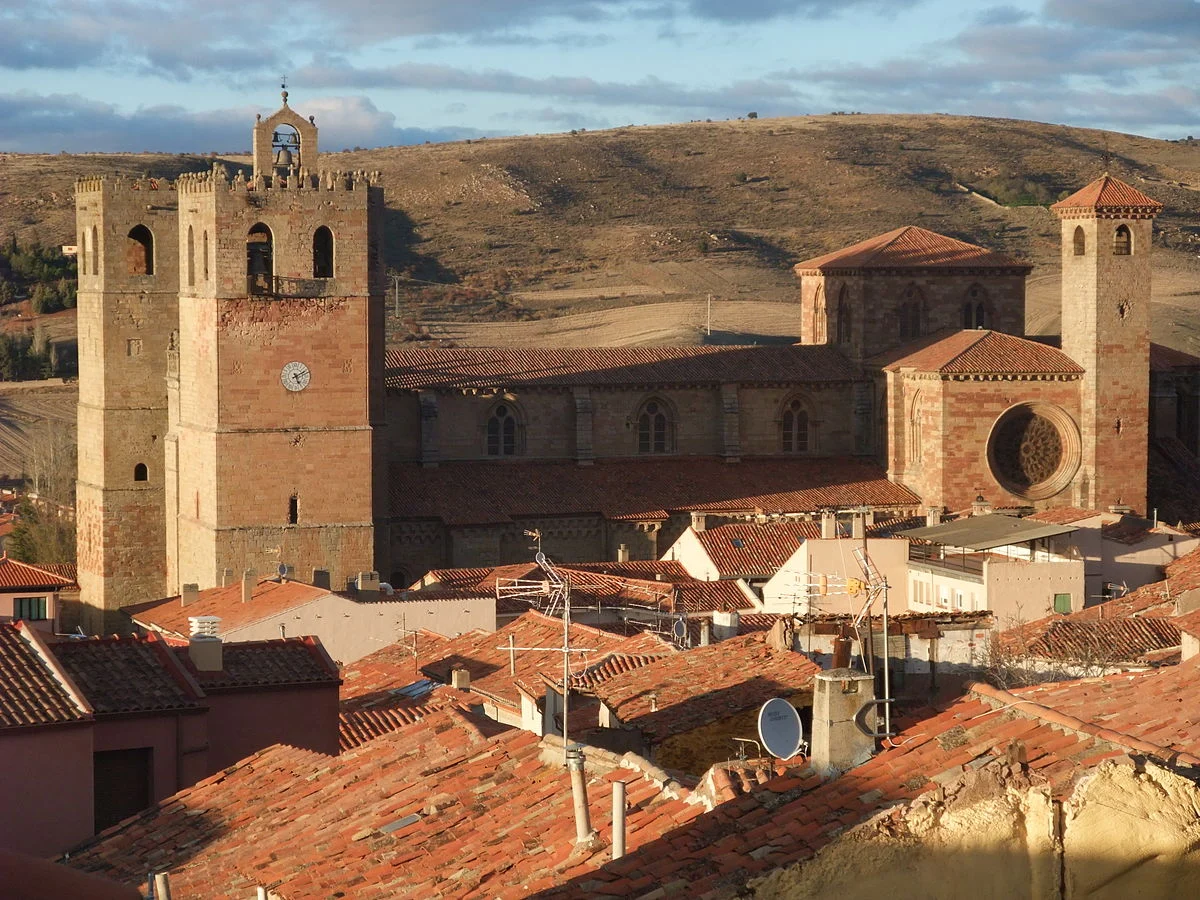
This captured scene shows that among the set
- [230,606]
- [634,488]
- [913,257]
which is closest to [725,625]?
[230,606]

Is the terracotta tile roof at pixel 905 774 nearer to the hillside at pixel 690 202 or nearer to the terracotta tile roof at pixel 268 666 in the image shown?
the terracotta tile roof at pixel 268 666

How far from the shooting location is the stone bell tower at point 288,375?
1836 inches

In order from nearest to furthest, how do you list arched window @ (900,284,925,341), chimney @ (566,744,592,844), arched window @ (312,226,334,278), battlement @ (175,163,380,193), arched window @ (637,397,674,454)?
chimney @ (566,744,592,844)
battlement @ (175,163,380,193)
arched window @ (312,226,334,278)
arched window @ (637,397,674,454)
arched window @ (900,284,925,341)

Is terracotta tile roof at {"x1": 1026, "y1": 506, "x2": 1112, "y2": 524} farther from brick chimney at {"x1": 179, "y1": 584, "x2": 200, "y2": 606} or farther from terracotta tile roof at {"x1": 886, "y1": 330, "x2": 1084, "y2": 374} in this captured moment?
brick chimney at {"x1": 179, "y1": 584, "x2": 200, "y2": 606}

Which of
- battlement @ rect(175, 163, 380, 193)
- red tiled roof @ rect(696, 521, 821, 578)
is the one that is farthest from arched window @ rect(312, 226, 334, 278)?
red tiled roof @ rect(696, 521, 821, 578)

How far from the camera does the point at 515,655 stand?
29812 millimetres

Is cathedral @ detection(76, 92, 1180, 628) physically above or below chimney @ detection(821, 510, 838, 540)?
above

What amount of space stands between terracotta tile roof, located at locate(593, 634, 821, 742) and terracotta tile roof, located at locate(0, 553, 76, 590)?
27560 millimetres

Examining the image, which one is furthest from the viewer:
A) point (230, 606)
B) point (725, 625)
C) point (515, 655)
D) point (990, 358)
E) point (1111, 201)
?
point (1111, 201)

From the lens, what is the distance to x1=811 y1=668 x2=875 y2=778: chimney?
11.5 m

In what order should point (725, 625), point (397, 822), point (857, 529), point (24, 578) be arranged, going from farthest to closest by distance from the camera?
point (24, 578)
point (857, 529)
point (725, 625)
point (397, 822)

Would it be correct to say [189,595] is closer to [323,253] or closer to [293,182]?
[323,253]

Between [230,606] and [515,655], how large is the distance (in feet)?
39.1

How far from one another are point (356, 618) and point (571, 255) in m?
91.6
